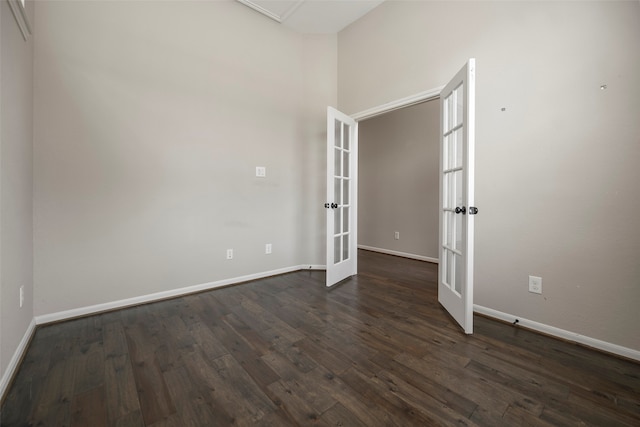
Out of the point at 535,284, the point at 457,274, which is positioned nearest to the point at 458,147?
the point at 457,274

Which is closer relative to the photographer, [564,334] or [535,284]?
[564,334]

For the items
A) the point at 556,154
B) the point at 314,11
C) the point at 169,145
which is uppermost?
Result: the point at 314,11

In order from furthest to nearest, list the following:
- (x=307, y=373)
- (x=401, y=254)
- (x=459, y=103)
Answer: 1. (x=401, y=254)
2. (x=459, y=103)
3. (x=307, y=373)

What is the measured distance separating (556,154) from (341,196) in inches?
75.9

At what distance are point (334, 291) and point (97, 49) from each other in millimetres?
3015

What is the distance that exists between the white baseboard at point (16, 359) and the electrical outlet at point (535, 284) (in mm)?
3206

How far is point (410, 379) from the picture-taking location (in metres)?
1.37

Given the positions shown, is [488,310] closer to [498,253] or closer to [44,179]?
[498,253]

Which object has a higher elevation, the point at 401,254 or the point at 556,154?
the point at 556,154

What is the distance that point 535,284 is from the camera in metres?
1.93

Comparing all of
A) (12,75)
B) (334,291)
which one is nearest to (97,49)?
(12,75)

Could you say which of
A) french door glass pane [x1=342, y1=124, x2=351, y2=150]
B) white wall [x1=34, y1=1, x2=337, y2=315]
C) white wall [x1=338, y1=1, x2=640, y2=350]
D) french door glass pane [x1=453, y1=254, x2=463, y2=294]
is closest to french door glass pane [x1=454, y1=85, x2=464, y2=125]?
white wall [x1=338, y1=1, x2=640, y2=350]

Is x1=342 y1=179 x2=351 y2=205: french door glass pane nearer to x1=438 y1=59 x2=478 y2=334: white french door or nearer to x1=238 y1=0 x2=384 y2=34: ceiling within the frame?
x1=438 y1=59 x2=478 y2=334: white french door

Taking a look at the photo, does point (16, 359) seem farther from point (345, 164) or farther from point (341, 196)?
point (345, 164)
